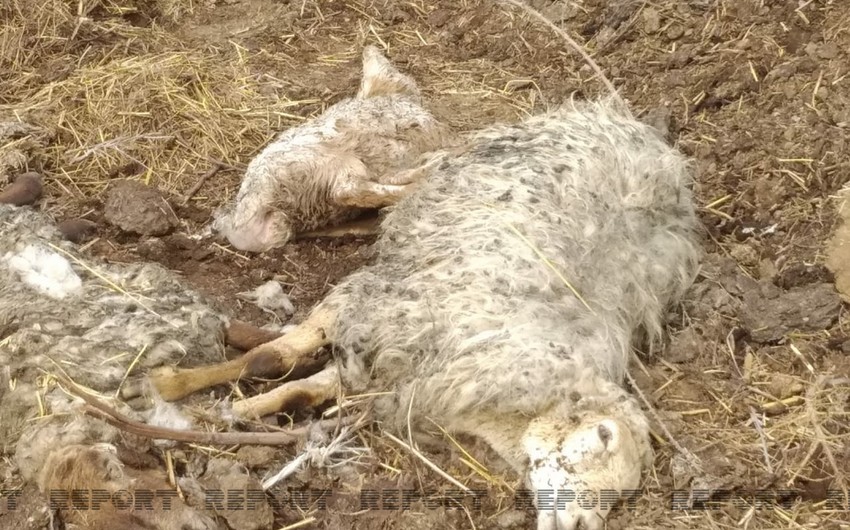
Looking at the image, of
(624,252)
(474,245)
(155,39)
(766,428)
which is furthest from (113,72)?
(766,428)

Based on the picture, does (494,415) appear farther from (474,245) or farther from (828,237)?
(828,237)

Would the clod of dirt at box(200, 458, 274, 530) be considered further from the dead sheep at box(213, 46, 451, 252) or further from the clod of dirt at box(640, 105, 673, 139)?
the clod of dirt at box(640, 105, 673, 139)

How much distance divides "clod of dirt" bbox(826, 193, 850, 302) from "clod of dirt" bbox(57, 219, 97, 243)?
3.29 m

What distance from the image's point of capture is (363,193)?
3.69 m

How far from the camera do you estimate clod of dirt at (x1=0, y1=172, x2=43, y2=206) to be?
12.9 ft

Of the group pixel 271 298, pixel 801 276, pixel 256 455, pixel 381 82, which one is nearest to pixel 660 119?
pixel 801 276

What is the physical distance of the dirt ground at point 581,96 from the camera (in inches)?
106

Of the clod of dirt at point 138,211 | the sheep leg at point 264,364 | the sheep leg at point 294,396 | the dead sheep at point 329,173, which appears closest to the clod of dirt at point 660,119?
the dead sheep at point 329,173

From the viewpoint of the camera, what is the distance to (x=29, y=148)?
431cm

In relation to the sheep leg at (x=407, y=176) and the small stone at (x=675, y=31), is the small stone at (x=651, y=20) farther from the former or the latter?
the sheep leg at (x=407, y=176)

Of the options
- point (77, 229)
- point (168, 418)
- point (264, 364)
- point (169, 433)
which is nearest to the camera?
point (169, 433)

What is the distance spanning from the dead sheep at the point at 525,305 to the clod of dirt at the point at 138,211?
1.16 m

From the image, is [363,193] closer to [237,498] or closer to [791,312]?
[237,498]

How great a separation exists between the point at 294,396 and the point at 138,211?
1.52m
